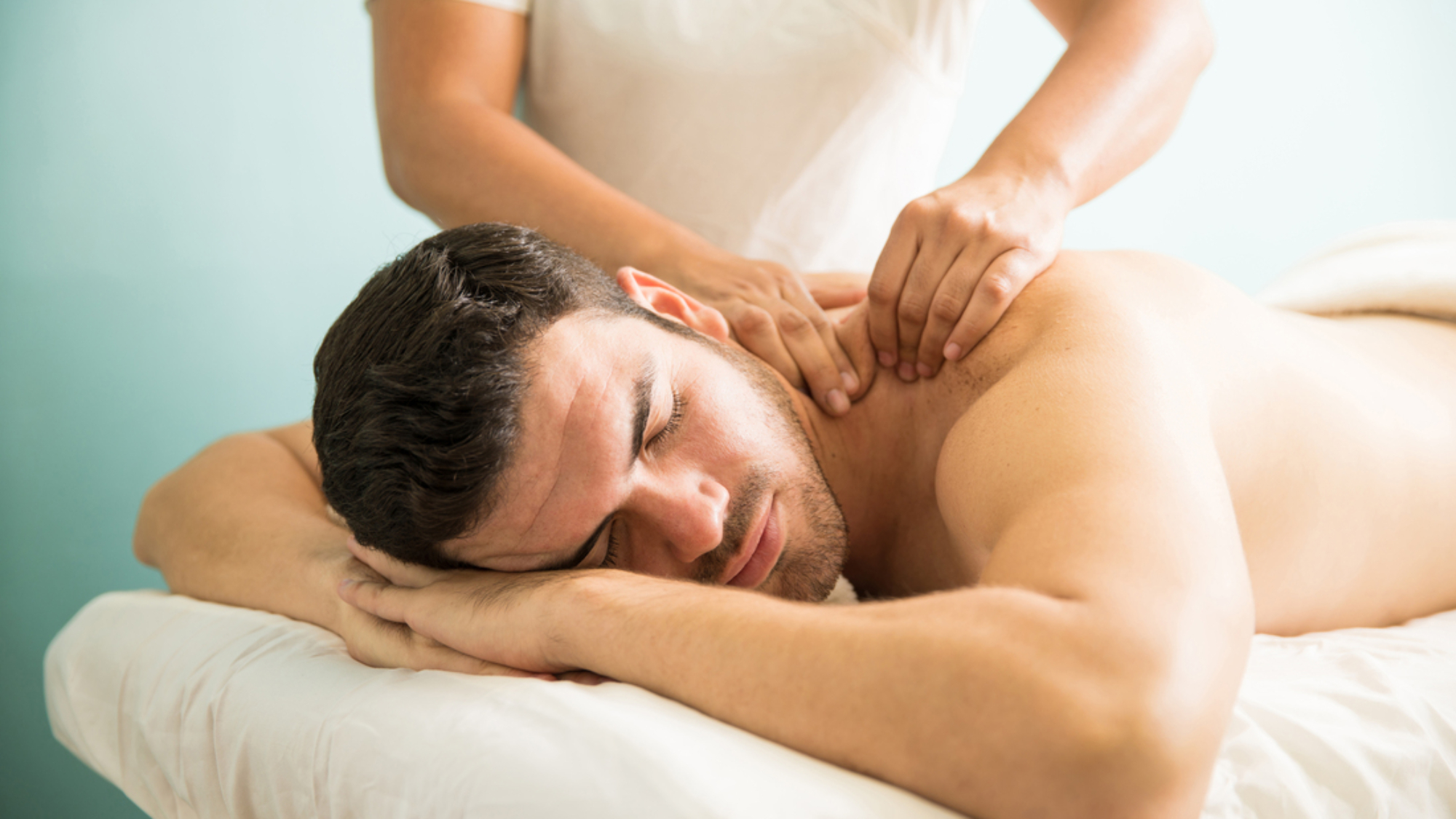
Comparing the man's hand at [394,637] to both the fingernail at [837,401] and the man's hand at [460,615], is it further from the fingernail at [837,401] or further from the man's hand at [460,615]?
the fingernail at [837,401]

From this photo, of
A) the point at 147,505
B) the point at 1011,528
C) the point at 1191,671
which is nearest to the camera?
the point at 1191,671

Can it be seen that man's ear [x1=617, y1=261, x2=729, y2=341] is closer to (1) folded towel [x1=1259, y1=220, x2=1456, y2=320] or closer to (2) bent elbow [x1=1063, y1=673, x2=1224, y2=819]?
(2) bent elbow [x1=1063, y1=673, x2=1224, y2=819]

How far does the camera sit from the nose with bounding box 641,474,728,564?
0.83 meters

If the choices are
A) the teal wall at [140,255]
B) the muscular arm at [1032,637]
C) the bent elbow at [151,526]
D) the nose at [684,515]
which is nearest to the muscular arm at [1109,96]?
the muscular arm at [1032,637]

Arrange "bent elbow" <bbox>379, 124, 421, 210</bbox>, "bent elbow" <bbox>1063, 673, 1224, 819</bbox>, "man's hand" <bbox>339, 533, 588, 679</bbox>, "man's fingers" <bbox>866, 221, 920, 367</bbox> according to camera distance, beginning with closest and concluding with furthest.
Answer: "bent elbow" <bbox>1063, 673, 1224, 819</bbox>, "man's hand" <bbox>339, 533, 588, 679</bbox>, "man's fingers" <bbox>866, 221, 920, 367</bbox>, "bent elbow" <bbox>379, 124, 421, 210</bbox>

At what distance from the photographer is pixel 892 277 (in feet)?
3.23

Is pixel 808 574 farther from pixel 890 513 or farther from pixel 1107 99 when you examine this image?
pixel 1107 99

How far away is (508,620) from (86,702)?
0.62 meters

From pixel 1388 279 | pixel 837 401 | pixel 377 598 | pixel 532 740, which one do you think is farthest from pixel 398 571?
pixel 1388 279

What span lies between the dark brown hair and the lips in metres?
0.24

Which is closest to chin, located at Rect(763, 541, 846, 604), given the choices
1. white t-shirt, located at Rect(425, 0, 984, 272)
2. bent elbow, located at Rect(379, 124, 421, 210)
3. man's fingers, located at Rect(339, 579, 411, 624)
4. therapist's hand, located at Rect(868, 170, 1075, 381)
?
therapist's hand, located at Rect(868, 170, 1075, 381)

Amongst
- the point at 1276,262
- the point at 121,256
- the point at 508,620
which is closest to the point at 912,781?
the point at 508,620

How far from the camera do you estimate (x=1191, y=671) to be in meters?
0.56

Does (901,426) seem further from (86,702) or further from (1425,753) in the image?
(86,702)
